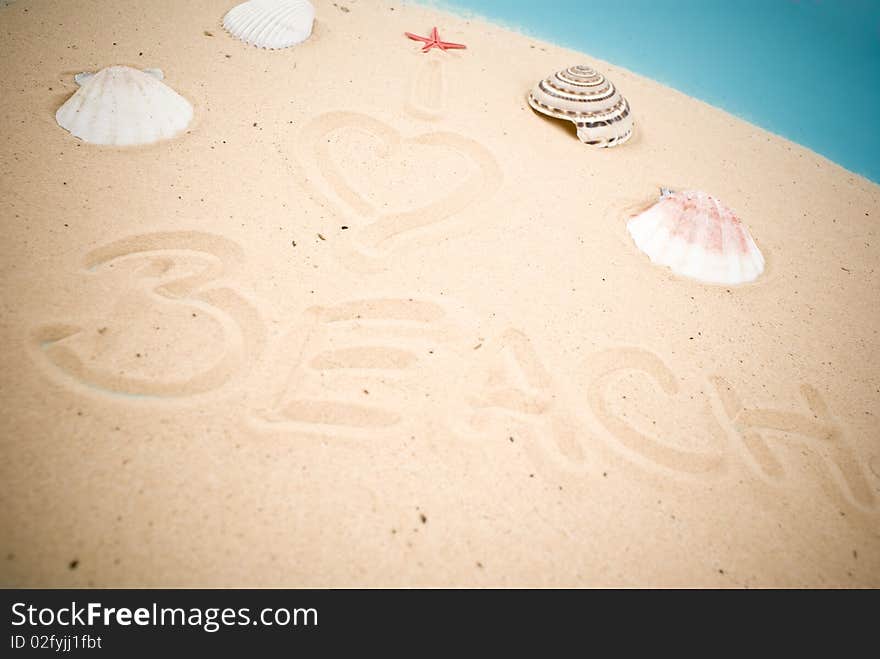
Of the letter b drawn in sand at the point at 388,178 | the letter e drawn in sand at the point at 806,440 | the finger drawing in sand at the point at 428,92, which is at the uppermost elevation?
the finger drawing in sand at the point at 428,92

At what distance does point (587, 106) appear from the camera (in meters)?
3.23

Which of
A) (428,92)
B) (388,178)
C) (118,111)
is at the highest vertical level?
(428,92)

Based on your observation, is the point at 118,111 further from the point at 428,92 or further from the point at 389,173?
the point at 428,92

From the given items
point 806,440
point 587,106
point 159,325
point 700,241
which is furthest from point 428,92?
point 806,440

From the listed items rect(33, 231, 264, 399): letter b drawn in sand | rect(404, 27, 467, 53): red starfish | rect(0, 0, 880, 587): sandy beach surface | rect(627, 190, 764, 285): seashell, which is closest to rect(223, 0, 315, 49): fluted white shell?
rect(0, 0, 880, 587): sandy beach surface

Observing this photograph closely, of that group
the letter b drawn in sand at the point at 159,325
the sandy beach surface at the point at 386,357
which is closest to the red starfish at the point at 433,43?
the sandy beach surface at the point at 386,357

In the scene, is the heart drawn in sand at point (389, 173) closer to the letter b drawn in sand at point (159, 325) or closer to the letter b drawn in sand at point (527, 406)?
the letter b drawn in sand at point (159, 325)

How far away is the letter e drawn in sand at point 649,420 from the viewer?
183 centimetres

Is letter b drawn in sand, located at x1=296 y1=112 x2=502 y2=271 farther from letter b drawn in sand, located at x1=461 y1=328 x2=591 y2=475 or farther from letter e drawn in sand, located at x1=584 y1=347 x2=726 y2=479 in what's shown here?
letter e drawn in sand, located at x1=584 y1=347 x2=726 y2=479

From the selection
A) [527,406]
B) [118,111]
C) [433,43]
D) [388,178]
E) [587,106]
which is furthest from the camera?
[433,43]

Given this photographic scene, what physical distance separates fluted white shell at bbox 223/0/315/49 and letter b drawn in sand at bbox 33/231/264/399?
6.64ft

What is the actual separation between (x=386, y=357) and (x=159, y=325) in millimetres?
942

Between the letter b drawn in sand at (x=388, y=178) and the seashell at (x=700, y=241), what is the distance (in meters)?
0.98

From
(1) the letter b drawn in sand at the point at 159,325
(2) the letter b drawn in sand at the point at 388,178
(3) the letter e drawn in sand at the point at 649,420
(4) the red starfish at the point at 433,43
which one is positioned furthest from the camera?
(4) the red starfish at the point at 433,43
